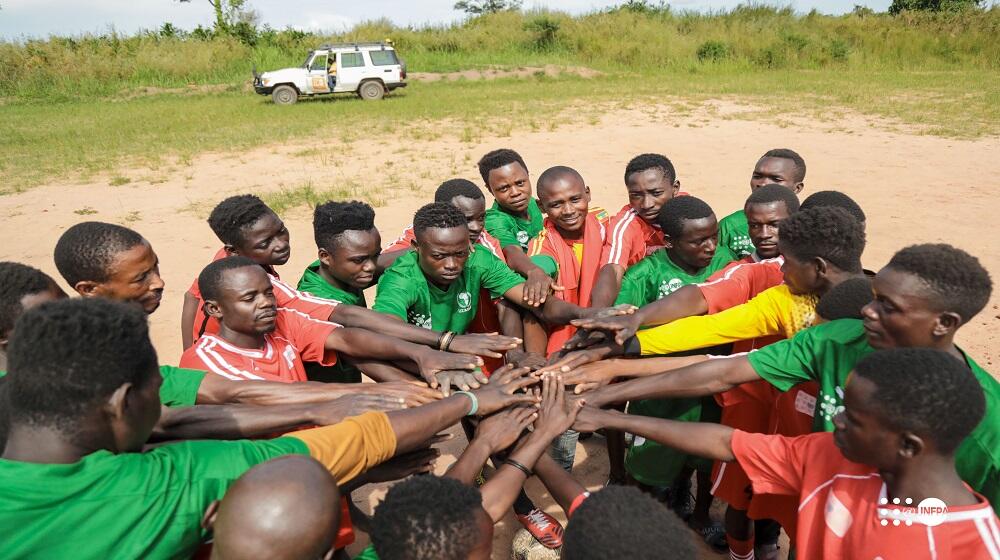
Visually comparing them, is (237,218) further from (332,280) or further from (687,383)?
(687,383)

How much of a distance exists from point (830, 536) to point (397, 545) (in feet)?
4.14

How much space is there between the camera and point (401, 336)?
310cm

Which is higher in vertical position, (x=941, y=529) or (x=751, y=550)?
(x=941, y=529)

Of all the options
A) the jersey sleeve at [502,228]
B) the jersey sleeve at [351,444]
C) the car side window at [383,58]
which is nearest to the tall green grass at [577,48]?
the car side window at [383,58]

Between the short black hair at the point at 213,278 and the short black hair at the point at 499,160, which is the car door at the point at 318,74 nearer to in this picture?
the short black hair at the point at 499,160

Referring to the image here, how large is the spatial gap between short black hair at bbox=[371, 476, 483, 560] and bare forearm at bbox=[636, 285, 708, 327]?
1.60m

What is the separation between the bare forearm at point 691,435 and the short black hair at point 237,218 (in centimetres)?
235

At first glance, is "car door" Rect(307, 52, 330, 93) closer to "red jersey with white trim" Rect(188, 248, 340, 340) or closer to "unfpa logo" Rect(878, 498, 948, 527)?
"red jersey with white trim" Rect(188, 248, 340, 340)

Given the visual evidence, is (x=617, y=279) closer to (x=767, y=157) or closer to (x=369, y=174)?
(x=767, y=157)

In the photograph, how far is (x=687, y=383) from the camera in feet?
8.87

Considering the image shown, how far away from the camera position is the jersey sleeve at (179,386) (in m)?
2.35

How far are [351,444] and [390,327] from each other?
1107 mm

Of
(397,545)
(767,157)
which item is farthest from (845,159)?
(397,545)

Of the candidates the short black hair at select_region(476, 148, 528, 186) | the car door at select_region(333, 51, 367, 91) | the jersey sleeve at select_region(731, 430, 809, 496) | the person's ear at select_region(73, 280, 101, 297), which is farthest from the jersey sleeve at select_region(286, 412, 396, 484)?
the car door at select_region(333, 51, 367, 91)
